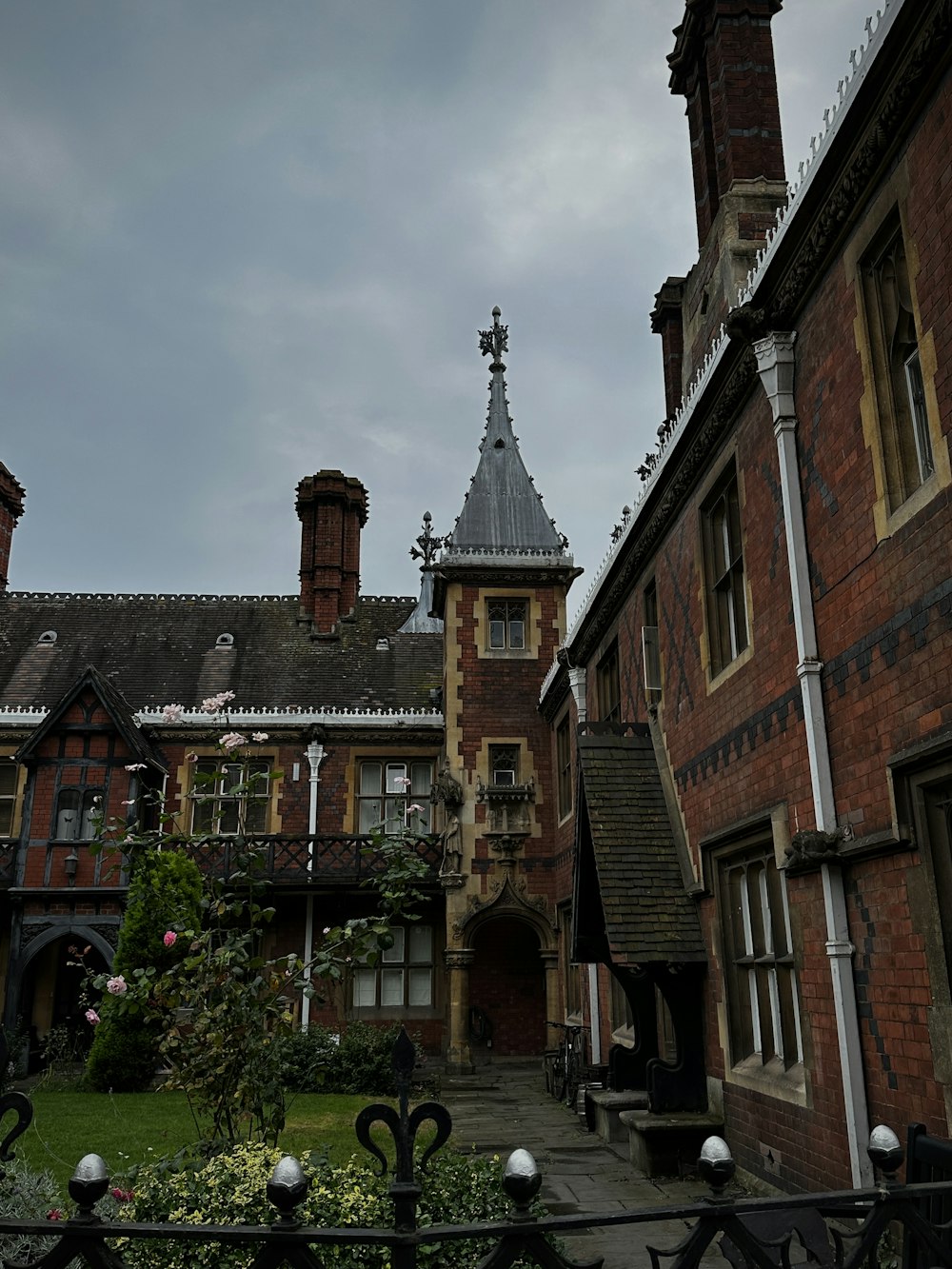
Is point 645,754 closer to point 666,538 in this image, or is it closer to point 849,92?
point 666,538

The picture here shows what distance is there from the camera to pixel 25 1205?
555 cm

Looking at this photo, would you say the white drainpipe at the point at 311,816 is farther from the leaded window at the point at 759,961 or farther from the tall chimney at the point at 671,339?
the leaded window at the point at 759,961

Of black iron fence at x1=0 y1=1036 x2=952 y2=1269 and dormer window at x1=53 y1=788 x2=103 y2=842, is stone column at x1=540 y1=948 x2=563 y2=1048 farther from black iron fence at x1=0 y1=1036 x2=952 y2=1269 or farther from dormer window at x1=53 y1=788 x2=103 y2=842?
black iron fence at x1=0 y1=1036 x2=952 y2=1269

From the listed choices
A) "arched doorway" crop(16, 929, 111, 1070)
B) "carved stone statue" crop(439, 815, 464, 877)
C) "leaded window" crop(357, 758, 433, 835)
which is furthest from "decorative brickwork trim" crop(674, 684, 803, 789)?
"arched doorway" crop(16, 929, 111, 1070)

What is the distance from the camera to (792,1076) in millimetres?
7109

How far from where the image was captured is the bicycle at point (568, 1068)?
1334 cm

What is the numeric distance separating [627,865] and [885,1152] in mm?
7312

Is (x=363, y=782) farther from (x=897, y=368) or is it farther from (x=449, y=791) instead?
(x=897, y=368)

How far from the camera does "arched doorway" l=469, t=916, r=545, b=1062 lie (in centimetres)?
1911

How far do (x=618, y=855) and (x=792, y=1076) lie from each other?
117 inches

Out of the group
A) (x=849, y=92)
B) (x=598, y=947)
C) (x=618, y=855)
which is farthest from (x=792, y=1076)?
(x=849, y=92)

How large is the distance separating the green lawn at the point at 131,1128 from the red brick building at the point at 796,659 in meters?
3.31

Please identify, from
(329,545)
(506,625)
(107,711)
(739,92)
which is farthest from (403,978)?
(739,92)

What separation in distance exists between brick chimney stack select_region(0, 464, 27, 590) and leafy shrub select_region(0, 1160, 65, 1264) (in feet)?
71.9
